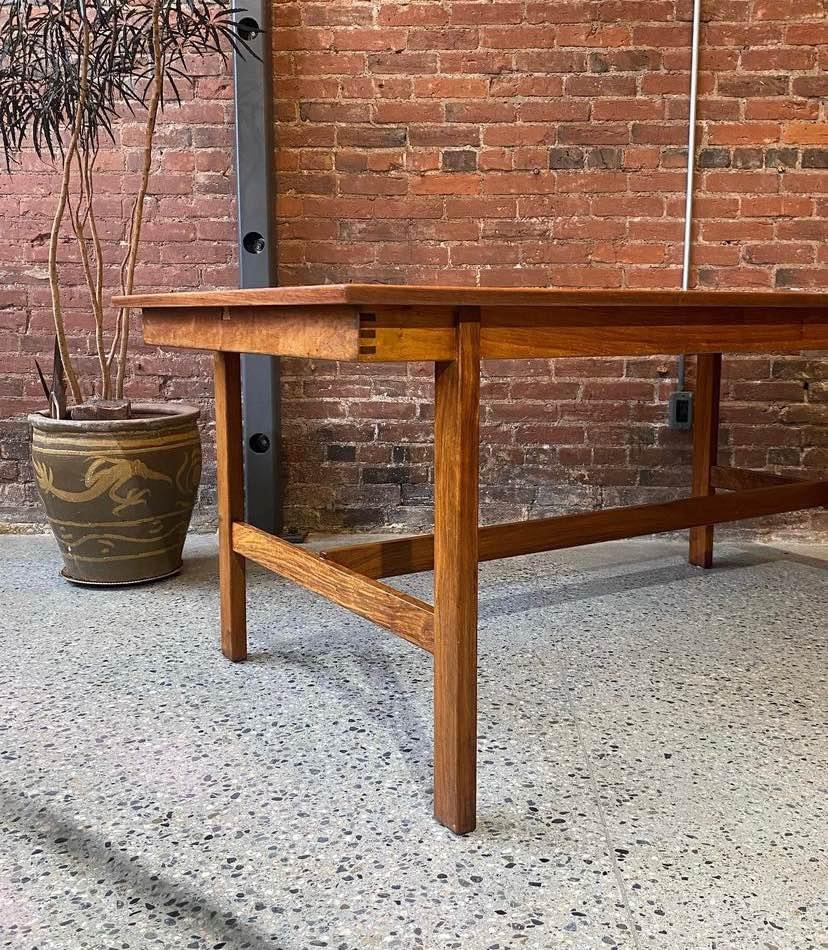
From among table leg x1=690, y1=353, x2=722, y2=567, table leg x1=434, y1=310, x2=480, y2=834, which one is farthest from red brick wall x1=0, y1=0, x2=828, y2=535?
table leg x1=434, y1=310, x2=480, y2=834

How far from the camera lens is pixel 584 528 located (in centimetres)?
215

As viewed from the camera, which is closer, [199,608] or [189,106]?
[199,608]

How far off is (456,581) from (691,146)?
219cm

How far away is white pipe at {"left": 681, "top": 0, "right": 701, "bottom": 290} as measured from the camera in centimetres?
296

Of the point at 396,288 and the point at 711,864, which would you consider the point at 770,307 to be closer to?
the point at 396,288

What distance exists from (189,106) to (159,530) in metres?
1.46

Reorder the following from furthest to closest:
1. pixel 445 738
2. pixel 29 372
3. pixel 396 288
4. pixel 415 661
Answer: pixel 29 372
pixel 415 661
pixel 445 738
pixel 396 288

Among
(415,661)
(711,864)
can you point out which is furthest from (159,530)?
(711,864)

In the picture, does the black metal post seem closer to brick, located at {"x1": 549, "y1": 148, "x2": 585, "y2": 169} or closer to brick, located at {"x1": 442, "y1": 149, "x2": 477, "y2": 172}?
brick, located at {"x1": 442, "y1": 149, "x2": 477, "y2": 172}

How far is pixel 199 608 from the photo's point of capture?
248cm

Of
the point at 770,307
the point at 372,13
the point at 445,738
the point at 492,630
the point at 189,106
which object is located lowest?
the point at 492,630

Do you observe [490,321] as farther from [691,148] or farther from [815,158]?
[815,158]

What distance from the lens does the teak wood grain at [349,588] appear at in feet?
4.91

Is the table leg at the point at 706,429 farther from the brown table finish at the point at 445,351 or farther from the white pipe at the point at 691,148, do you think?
the brown table finish at the point at 445,351
